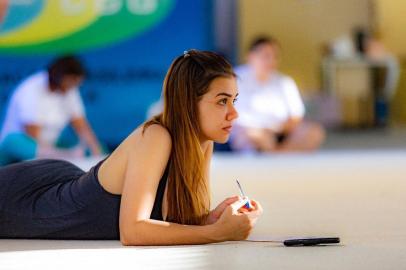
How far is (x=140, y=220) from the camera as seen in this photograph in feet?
11.1

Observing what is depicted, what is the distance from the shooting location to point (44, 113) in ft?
26.3

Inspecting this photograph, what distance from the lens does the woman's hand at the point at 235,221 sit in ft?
11.3

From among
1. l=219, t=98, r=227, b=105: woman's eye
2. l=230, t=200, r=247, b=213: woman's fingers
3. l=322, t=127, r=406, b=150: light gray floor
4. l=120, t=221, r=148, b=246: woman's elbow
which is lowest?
l=322, t=127, r=406, b=150: light gray floor

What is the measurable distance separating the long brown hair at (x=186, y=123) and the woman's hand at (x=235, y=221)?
0.45ft

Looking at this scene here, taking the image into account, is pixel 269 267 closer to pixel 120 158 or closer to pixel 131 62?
pixel 120 158

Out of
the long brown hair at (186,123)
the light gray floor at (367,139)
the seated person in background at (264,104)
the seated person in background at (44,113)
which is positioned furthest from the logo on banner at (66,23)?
the long brown hair at (186,123)

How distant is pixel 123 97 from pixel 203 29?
38.2 inches

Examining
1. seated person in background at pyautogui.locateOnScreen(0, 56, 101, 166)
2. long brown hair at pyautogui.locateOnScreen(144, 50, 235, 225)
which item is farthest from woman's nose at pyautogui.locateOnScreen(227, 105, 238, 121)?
seated person in background at pyautogui.locateOnScreen(0, 56, 101, 166)

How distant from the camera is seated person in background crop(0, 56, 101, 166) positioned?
292 inches

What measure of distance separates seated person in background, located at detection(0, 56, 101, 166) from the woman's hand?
12.5 feet

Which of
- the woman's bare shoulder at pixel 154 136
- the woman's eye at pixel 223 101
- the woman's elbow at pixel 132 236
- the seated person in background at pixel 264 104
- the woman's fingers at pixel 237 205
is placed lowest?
the seated person in background at pixel 264 104

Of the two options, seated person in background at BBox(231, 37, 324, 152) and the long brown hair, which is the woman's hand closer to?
the long brown hair

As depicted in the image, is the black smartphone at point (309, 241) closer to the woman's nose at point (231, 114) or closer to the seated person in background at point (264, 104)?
the woman's nose at point (231, 114)

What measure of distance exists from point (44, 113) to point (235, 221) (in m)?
4.81
